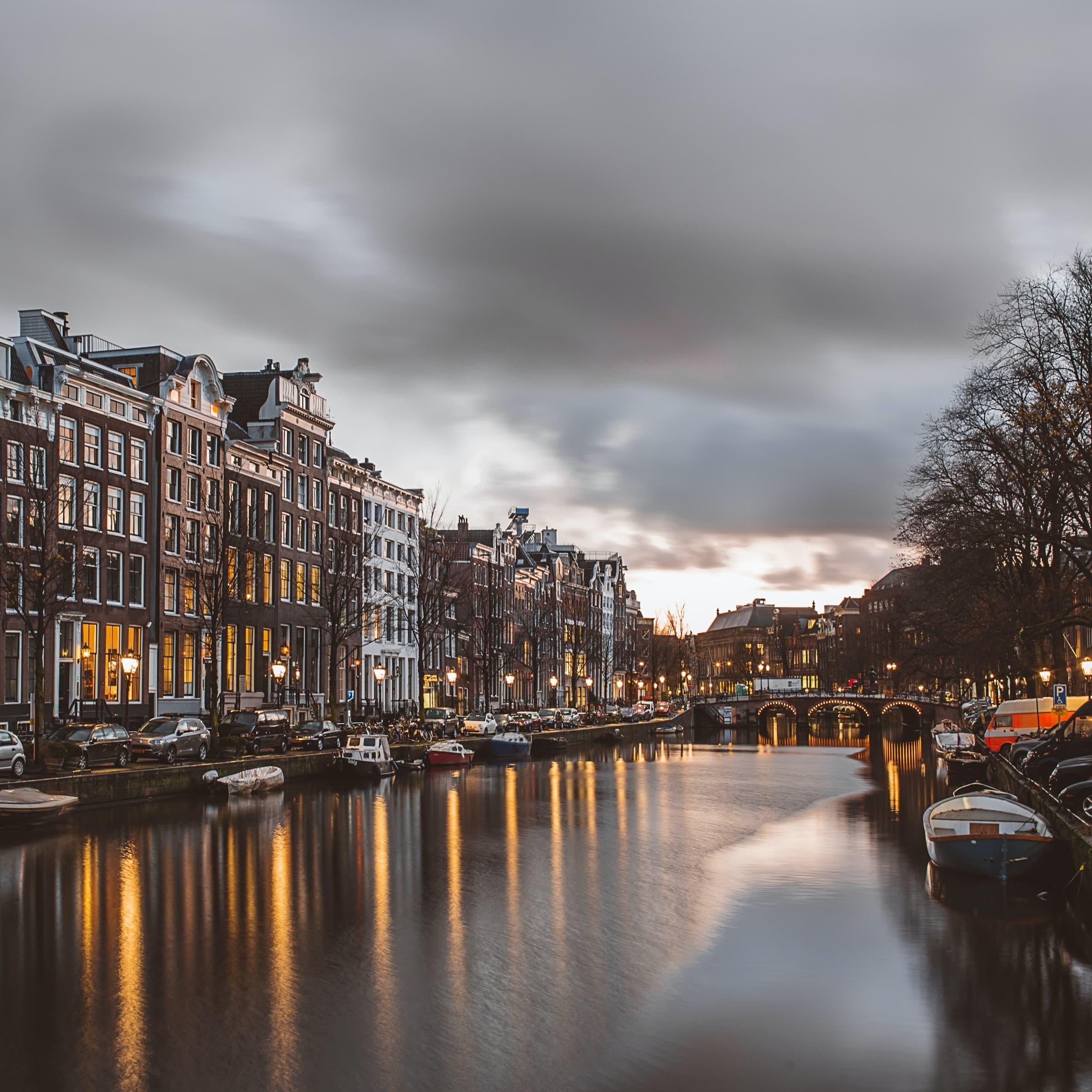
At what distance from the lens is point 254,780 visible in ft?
180

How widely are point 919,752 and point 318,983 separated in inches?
3646

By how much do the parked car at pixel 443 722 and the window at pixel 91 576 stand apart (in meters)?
24.7

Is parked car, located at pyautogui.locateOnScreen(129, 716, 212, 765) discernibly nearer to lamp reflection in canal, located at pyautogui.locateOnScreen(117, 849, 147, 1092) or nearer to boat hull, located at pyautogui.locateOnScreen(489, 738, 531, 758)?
lamp reflection in canal, located at pyautogui.locateOnScreen(117, 849, 147, 1092)

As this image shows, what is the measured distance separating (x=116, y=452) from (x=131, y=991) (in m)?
54.9

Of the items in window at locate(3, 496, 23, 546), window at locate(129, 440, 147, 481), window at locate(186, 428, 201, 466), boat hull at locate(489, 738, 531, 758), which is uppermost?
window at locate(186, 428, 201, 466)

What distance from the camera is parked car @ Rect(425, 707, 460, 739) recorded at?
8956 centimetres

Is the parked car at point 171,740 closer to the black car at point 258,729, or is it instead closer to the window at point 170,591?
the black car at point 258,729

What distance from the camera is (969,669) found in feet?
255

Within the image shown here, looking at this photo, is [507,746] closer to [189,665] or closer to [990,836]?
[189,665]

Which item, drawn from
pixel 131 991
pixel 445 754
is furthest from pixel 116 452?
pixel 131 991

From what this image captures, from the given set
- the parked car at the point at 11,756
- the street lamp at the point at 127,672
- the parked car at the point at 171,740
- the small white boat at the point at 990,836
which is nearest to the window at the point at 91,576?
the street lamp at the point at 127,672

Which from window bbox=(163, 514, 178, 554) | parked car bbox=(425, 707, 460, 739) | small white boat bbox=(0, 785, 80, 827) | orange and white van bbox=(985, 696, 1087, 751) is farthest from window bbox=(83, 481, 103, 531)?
orange and white van bbox=(985, 696, 1087, 751)

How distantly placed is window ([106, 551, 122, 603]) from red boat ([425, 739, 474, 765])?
63.9 ft

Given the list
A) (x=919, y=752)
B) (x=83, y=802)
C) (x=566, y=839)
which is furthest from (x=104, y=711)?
(x=919, y=752)
